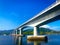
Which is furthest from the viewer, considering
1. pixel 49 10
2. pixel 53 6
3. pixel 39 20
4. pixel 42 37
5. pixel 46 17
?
pixel 42 37

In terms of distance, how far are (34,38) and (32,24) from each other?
557 centimetres

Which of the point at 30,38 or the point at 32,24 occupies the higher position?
the point at 32,24

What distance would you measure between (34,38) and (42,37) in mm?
3149

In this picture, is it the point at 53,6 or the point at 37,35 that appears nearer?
the point at 53,6

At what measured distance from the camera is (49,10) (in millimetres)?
51656

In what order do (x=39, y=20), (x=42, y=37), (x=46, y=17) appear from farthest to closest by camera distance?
1. (x=42, y=37)
2. (x=39, y=20)
3. (x=46, y=17)

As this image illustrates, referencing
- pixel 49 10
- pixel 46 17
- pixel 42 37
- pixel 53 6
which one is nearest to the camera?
pixel 53 6

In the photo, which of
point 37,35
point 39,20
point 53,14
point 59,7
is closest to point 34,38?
point 37,35

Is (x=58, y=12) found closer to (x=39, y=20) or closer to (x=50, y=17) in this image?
(x=50, y=17)

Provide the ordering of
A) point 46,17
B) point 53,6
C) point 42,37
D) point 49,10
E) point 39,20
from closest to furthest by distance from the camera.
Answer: point 53,6
point 49,10
point 46,17
point 39,20
point 42,37

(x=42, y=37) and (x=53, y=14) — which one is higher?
(x=53, y=14)

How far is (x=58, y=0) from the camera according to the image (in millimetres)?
48562

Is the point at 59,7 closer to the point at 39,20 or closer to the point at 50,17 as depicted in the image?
the point at 50,17

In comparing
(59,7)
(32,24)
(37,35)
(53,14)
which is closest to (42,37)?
(37,35)
